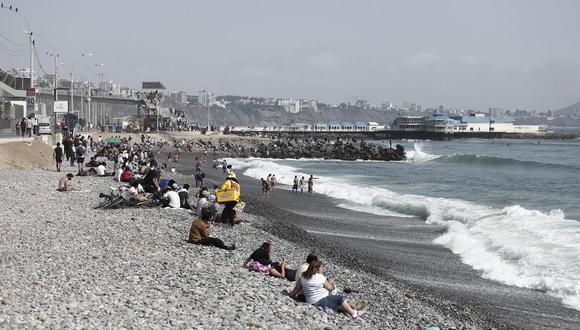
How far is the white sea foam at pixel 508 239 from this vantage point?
13383mm

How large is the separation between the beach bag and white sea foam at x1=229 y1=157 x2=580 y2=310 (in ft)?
17.3

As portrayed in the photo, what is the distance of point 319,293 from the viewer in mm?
8844

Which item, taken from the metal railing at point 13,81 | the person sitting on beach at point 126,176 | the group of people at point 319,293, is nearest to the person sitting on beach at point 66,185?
the person sitting on beach at point 126,176

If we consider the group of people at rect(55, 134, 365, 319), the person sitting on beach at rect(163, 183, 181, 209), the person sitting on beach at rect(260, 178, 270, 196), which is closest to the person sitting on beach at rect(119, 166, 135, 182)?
the group of people at rect(55, 134, 365, 319)

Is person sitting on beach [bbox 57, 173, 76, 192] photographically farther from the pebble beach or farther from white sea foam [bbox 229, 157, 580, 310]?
white sea foam [bbox 229, 157, 580, 310]

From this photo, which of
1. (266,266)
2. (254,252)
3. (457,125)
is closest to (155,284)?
(266,266)

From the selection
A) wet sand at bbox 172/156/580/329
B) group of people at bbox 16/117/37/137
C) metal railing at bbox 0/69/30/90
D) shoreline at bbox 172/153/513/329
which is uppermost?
metal railing at bbox 0/69/30/90

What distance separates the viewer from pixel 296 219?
21.0 metres

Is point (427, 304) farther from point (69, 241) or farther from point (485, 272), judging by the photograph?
point (69, 241)

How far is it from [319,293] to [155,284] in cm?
210

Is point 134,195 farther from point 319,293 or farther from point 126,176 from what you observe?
point 319,293

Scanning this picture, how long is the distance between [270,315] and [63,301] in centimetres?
232

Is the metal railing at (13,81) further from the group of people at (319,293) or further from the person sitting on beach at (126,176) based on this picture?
the group of people at (319,293)

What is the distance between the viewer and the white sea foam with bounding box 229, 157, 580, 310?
43.9 ft
